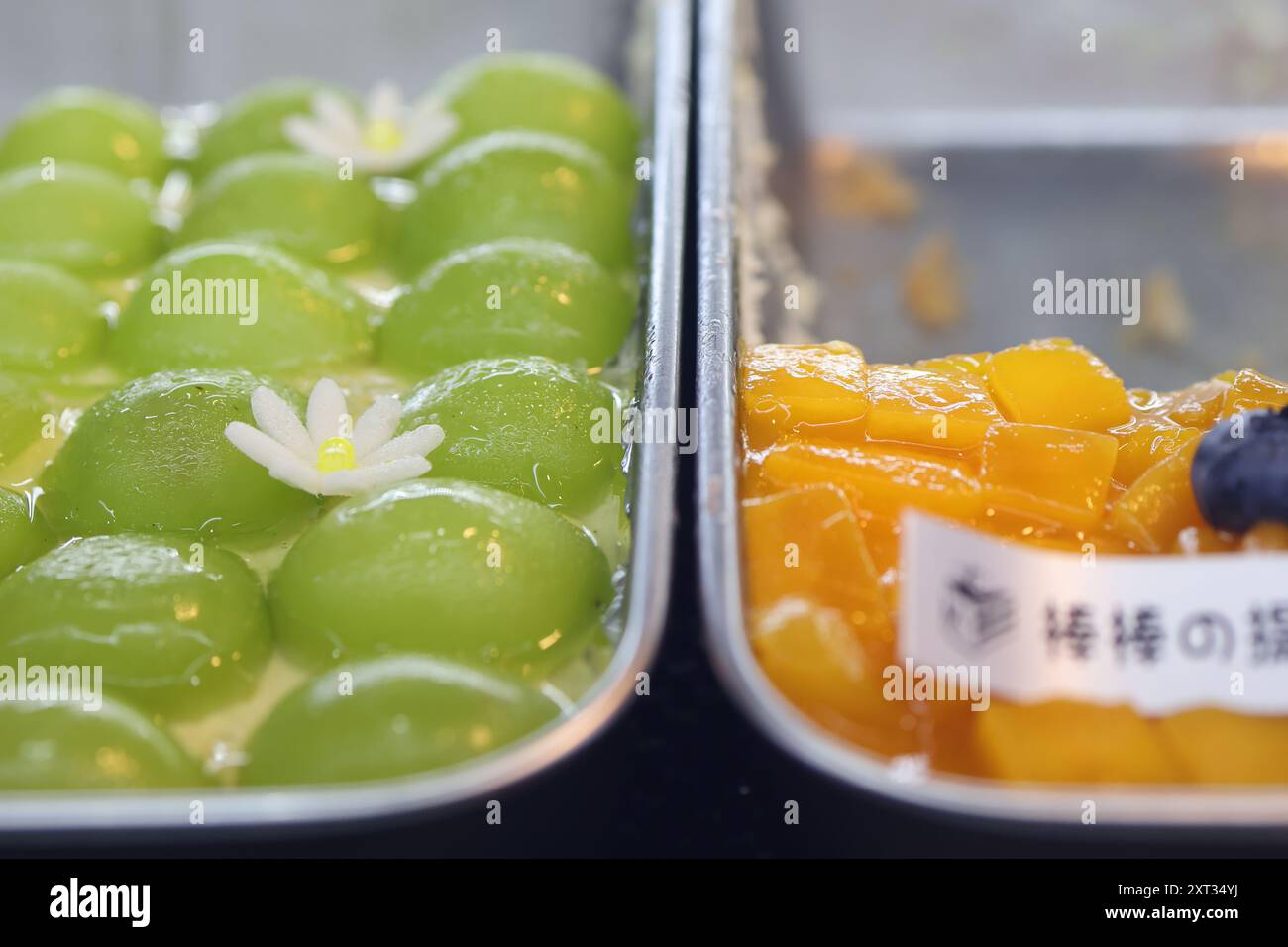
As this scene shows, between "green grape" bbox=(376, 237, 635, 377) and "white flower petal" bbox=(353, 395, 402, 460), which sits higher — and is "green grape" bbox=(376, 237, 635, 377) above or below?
above

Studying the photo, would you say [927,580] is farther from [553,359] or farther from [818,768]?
[553,359]

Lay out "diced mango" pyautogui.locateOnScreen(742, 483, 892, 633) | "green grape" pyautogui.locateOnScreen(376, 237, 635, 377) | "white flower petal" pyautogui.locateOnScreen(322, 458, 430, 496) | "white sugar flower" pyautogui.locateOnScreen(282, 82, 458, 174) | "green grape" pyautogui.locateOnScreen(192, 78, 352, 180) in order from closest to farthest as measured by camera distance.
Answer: "diced mango" pyautogui.locateOnScreen(742, 483, 892, 633) < "white flower petal" pyautogui.locateOnScreen(322, 458, 430, 496) < "green grape" pyautogui.locateOnScreen(376, 237, 635, 377) < "white sugar flower" pyautogui.locateOnScreen(282, 82, 458, 174) < "green grape" pyautogui.locateOnScreen(192, 78, 352, 180)

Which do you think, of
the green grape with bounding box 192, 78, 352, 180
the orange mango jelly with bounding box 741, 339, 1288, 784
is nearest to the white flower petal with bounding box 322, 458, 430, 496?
the orange mango jelly with bounding box 741, 339, 1288, 784

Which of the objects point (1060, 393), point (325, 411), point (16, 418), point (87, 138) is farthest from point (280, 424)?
point (87, 138)

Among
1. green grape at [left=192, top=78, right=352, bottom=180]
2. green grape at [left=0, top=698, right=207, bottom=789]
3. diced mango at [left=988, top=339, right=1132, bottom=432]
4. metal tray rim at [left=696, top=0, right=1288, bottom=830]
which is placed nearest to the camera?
metal tray rim at [left=696, top=0, right=1288, bottom=830]

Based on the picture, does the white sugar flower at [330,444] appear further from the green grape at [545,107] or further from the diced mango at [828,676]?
the green grape at [545,107]

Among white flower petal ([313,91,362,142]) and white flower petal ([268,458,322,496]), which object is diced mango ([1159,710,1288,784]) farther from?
white flower petal ([313,91,362,142])

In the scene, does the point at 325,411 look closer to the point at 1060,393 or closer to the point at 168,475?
the point at 168,475
